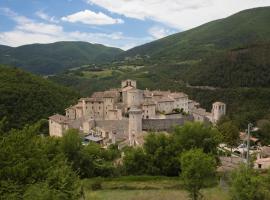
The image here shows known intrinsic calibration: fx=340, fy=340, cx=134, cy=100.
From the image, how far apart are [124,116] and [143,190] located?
31199mm

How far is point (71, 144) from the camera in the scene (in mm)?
31078

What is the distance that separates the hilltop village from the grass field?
68.1 ft

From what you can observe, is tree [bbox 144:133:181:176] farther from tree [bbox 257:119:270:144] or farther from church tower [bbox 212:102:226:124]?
church tower [bbox 212:102:226:124]

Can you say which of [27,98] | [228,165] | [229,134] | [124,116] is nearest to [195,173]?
[228,165]

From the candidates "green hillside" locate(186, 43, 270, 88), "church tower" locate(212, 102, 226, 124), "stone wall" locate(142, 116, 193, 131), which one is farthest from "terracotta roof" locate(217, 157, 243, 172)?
"green hillside" locate(186, 43, 270, 88)

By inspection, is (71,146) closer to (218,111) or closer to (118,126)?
(118,126)

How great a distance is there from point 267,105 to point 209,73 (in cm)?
2924

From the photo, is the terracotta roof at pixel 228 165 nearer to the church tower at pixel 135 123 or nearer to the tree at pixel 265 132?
the church tower at pixel 135 123

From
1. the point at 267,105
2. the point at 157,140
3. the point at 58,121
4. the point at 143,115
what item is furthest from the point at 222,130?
the point at 267,105

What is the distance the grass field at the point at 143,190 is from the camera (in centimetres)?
2308

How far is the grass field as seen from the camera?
23078 millimetres

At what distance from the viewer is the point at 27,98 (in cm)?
7350

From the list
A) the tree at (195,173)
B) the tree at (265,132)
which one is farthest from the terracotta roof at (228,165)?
the tree at (265,132)

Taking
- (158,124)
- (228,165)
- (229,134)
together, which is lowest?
(228,165)
